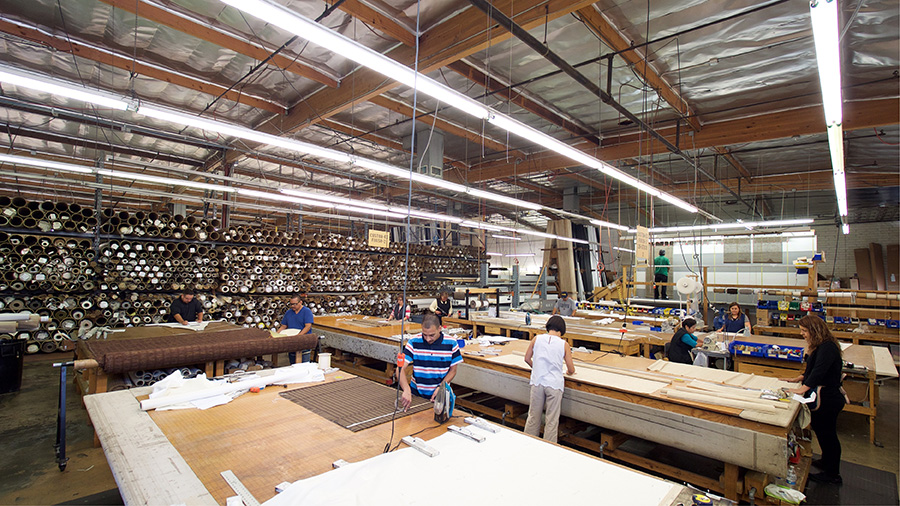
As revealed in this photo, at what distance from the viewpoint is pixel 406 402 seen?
7.83ft

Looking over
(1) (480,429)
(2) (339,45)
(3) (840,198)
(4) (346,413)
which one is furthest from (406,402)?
(3) (840,198)

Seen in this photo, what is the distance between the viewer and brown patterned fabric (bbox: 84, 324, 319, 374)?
3.29 m

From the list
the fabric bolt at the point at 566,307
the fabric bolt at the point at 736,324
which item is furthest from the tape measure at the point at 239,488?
the fabric bolt at the point at 566,307

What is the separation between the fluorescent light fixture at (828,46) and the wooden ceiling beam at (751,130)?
298 cm

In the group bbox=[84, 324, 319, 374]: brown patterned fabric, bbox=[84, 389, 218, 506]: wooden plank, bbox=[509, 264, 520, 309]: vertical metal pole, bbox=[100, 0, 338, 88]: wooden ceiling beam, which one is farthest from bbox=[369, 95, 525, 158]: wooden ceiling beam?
bbox=[84, 389, 218, 506]: wooden plank

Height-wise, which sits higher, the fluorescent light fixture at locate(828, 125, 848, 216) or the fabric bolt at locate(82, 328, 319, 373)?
the fluorescent light fixture at locate(828, 125, 848, 216)

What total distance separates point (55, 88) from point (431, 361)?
3.56 m

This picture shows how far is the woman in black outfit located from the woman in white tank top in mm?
2040

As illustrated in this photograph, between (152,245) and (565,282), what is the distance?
978cm

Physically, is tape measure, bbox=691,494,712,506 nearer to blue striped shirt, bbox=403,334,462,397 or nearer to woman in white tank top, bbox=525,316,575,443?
blue striped shirt, bbox=403,334,462,397

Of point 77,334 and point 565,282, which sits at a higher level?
point 565,282

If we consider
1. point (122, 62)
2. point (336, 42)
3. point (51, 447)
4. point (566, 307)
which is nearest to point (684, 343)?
point (566, 307)

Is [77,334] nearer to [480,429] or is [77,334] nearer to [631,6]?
[480,429]

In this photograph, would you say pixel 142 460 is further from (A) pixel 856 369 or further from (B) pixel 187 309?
(A) pixel 856 369
